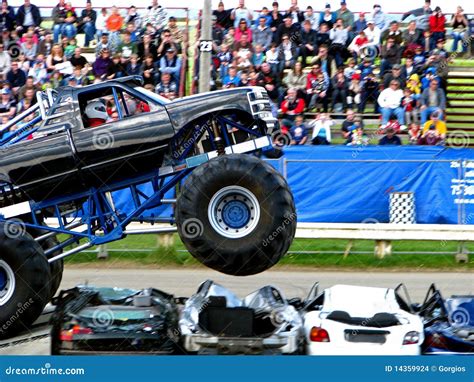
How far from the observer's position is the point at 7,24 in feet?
79.5

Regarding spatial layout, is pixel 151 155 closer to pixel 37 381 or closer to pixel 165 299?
pixel 165 299

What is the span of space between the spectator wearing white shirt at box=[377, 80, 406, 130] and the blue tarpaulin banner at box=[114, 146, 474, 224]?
1.94m

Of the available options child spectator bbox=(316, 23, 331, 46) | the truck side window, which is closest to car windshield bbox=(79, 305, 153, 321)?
the truck side window

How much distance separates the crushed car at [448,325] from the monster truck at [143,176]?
2.00 meters

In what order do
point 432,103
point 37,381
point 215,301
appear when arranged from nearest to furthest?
1. point 37,381
2. point 215,301
3. point 432,103

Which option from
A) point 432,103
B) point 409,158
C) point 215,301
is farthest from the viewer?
point 432,103

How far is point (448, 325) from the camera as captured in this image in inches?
447

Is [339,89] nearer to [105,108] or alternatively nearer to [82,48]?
[82,48]

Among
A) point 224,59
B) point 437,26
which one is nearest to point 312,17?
point 224,59

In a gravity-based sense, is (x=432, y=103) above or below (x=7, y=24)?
below

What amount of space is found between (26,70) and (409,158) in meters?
9.06

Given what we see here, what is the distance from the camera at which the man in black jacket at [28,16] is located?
24.4 m

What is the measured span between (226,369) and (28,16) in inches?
647

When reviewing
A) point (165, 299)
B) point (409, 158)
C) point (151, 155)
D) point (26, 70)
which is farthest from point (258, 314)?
point (26, 70)
